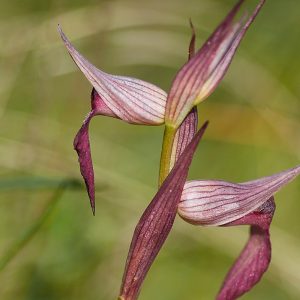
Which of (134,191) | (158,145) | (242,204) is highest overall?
(242,204)

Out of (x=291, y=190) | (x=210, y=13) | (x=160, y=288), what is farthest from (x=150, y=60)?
(x=160, y=288)

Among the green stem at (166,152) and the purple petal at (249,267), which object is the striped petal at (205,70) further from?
the purple petal at (249,267)

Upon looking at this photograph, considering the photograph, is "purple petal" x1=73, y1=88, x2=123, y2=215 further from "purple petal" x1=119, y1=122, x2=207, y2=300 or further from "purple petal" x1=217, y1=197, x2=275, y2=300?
"purple petal" x1=217, y1=197, x2=275, y2=300

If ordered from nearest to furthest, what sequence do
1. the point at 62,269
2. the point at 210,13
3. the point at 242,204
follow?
the point at 242,204 < the point at 62,269 < the point at 210,13

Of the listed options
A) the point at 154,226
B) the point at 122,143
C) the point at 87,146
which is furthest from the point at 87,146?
the point at 122,143

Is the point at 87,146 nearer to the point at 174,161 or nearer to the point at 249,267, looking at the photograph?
the point at 174,161

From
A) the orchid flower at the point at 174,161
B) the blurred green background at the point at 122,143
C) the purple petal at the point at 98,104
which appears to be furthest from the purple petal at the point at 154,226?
the blurred green background at the point at 122,143

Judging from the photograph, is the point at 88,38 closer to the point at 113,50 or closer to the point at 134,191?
the point at 113,50
